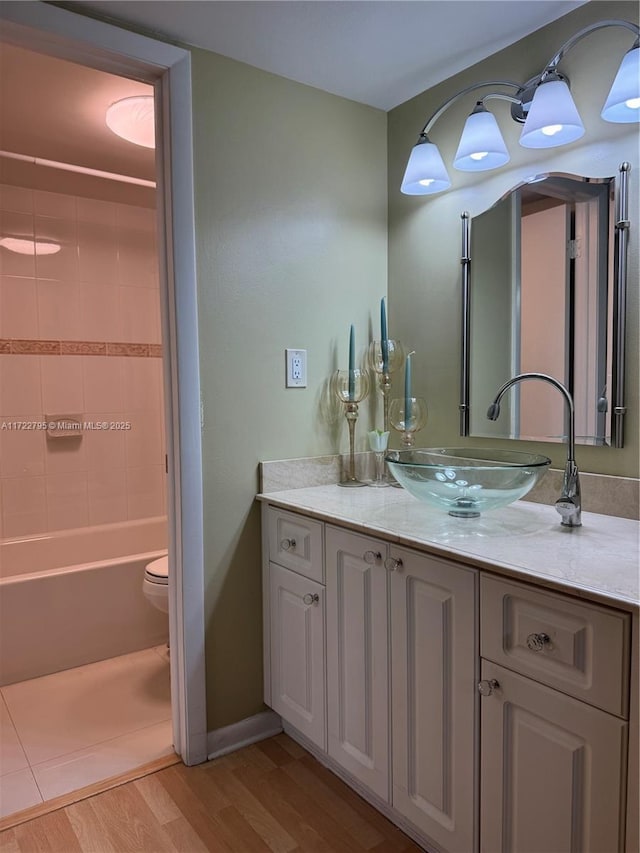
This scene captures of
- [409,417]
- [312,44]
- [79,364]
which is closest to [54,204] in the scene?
[79,364]

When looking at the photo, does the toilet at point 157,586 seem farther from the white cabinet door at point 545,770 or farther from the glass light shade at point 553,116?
the glass light shade at point 553,116

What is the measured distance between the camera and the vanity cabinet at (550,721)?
1.01 meters

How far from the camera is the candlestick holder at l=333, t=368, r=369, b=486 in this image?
6.88 feet

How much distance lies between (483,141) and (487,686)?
1444 millimetres

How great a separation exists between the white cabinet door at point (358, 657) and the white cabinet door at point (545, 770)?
0.33 metres

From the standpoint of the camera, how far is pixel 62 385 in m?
3.13

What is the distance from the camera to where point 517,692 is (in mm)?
1176

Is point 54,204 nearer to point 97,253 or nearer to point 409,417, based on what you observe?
point 97,253

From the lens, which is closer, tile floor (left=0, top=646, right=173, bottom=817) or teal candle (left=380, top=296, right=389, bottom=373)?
tile floor (left=0, top=646, right=173, bottom=817)

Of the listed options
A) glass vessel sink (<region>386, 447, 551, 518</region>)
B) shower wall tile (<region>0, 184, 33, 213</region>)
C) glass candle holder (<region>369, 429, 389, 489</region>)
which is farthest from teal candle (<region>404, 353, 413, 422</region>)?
shower wall tile (<region>0, 184, 33, 213</region>)

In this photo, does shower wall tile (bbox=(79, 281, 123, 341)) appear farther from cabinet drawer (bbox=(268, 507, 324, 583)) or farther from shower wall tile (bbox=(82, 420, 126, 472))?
cabinet drawer (bbox=(268, 507, 324, 583))

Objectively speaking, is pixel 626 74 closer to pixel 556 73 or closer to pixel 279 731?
pixel 556 73

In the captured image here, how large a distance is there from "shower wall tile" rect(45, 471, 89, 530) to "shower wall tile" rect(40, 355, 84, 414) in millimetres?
352

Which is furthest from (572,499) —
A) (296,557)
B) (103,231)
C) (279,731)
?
(103,231)
